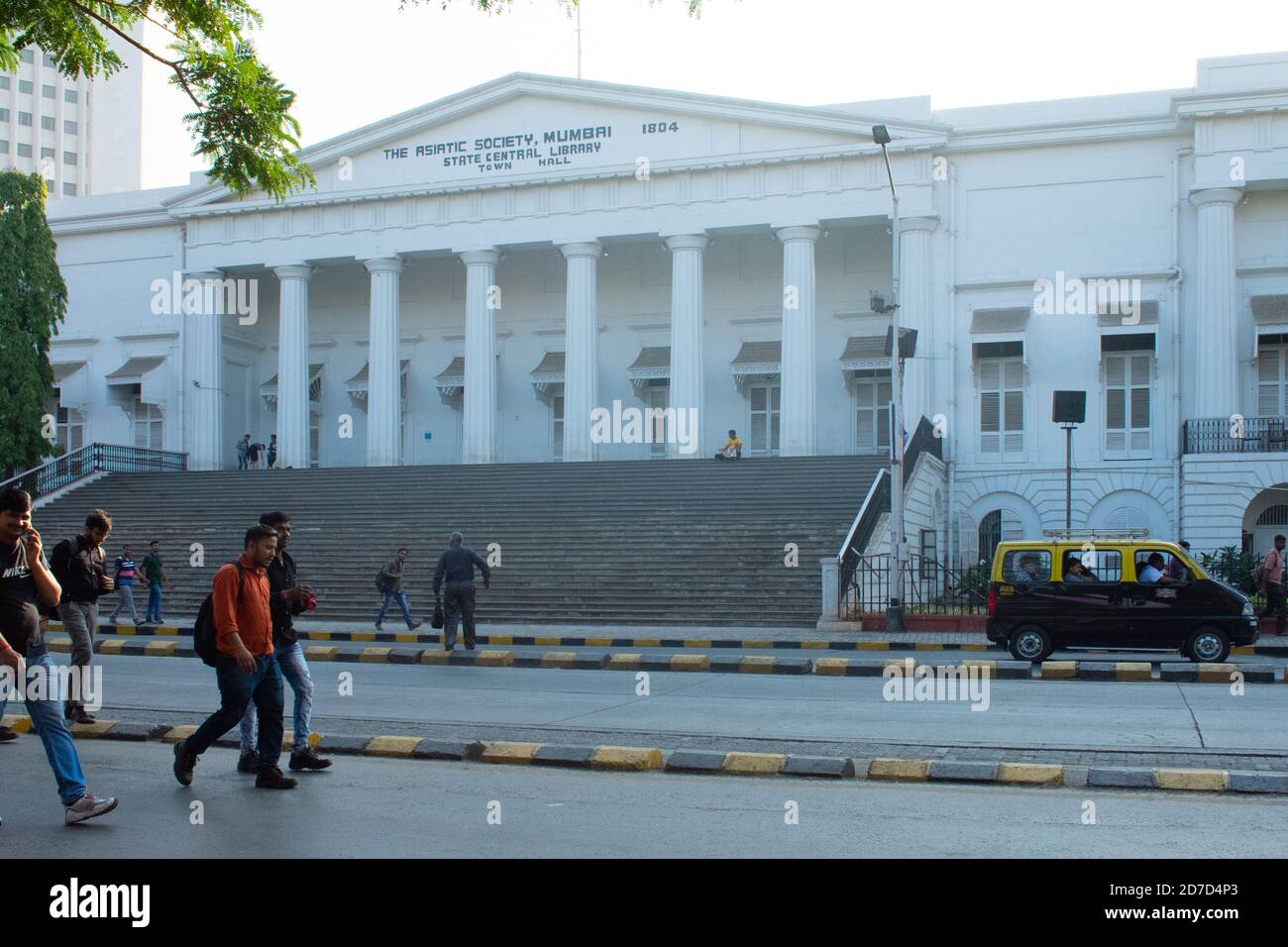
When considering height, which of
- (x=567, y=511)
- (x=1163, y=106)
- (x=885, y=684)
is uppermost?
(x=1163, y=106)

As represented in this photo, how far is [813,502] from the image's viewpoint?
29.5 m

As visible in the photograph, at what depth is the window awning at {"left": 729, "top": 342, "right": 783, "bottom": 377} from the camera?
1534 inches

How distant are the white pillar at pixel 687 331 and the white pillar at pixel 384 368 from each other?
8.95 meters

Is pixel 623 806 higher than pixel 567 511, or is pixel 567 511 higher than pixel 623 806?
pixel 567 511

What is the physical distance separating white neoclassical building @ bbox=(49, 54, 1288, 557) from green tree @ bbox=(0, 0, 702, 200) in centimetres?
2298

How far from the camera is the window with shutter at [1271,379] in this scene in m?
33.7

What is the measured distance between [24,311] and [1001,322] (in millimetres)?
28337

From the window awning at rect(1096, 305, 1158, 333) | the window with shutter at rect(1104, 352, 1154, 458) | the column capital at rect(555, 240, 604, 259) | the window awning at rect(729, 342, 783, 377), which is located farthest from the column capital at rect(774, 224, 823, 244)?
the window with shutter at rect(1104, 352, 1154, 458)

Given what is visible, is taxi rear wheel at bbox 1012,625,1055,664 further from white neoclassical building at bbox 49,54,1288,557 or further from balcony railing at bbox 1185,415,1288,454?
balcony railing at bbox 1185,415,1288,454
